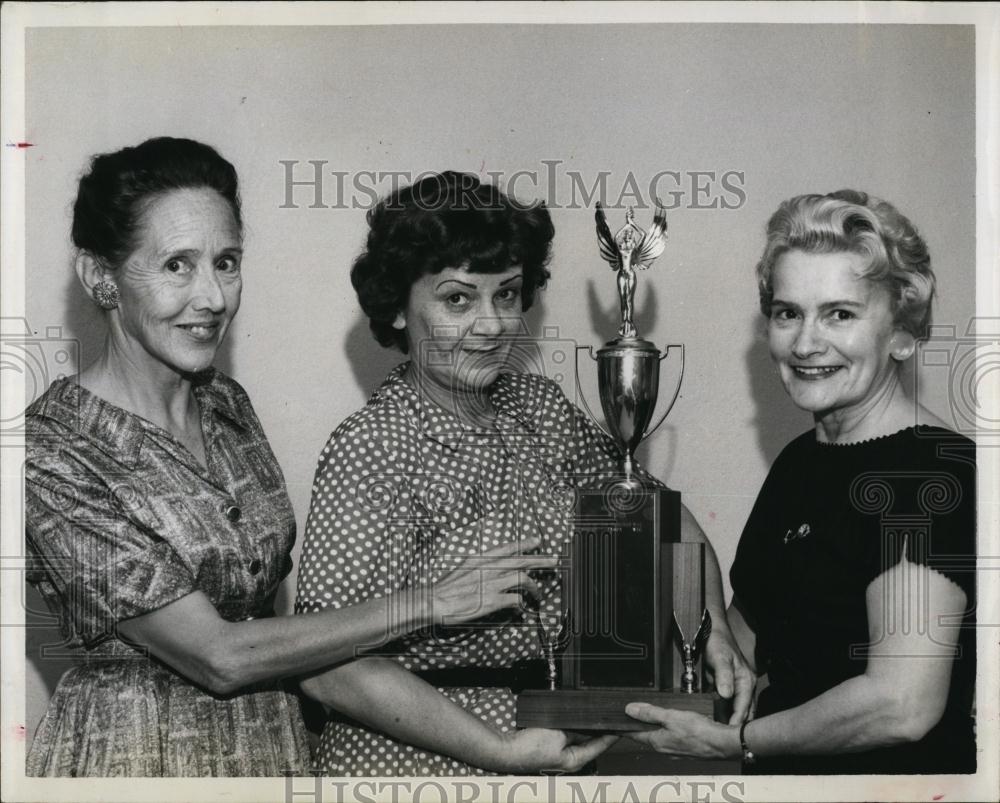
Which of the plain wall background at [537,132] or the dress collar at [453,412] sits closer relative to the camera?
the dress collar at [453,412]

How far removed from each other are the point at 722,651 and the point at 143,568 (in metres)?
1.17

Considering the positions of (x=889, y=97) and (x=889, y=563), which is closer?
(x=889, y=563)

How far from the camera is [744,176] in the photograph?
2.80 m

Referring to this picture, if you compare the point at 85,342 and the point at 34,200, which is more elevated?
the point at 34,200

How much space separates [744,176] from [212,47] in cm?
120

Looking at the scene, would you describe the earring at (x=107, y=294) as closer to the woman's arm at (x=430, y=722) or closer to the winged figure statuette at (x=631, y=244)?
the woman's arm at (x=430, y=722)

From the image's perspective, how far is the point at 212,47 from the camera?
2.79 metres

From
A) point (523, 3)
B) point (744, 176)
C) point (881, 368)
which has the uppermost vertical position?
point (523, 3)

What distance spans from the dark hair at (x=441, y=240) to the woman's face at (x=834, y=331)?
1.72 feet

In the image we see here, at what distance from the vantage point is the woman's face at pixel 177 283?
2.58 metres

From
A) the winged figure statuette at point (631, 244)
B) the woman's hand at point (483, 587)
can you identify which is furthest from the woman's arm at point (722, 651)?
the winged figure statuette at point (631, 244)

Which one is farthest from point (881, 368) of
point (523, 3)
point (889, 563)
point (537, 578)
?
point (523, 3)

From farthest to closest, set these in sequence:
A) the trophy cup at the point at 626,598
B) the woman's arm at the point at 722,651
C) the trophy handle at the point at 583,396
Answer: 1. the trophy handle at the point at 583,396
2. the woman's arm at the point at 722,651
3. the trophy cup at the point at 626,598

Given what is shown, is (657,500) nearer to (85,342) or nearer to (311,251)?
(311,251)
